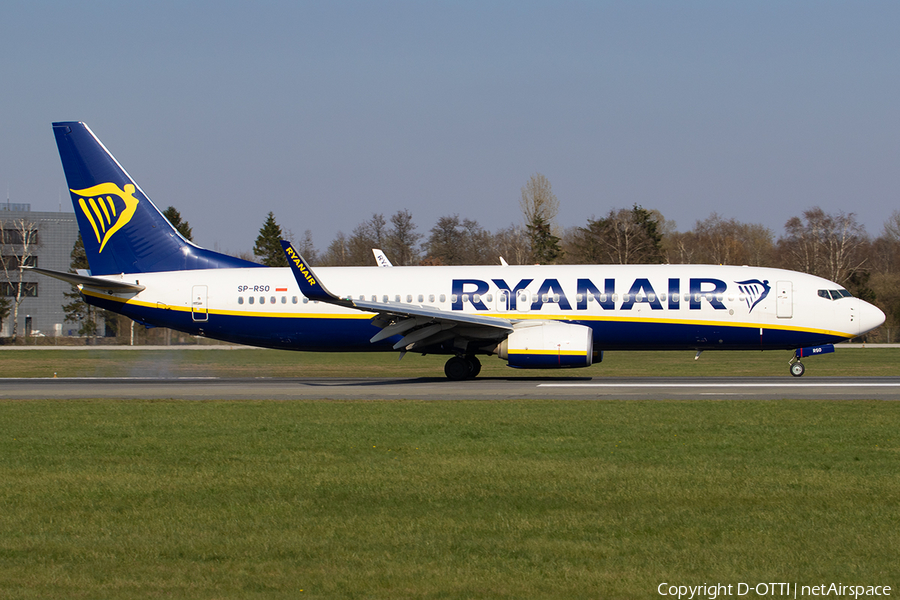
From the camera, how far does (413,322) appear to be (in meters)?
26.2

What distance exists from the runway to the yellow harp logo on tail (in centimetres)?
530

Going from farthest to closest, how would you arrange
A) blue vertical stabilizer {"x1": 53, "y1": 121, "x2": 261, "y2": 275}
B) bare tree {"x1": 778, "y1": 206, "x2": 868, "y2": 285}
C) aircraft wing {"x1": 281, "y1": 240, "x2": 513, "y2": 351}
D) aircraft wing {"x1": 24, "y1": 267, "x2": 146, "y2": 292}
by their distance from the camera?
bare tree {"x1": 778, "y1": 206, "x2": 868, "y2": 285} < blue vertical stabilizer {"x1": 53, "y1": 121, "x2": 261, "y2": 275} < aircraft wing {"x1": 24, "y1": 267, "x2": 146, "y2": 292} < aircraft wing {"x1": 281, "y1": 240, "x2": 513, "y2": 351}

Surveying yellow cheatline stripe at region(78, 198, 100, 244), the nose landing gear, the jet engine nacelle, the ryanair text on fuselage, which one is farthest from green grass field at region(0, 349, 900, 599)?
yellow cheatline stripe at region(78, 198, 100, 244)

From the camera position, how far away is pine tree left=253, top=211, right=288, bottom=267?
3696 inches

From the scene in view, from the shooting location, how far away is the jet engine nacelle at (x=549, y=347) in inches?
989

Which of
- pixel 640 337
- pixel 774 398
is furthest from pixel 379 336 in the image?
pixel 774 398

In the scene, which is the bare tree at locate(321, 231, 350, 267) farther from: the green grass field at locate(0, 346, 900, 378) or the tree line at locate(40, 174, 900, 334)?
the green grass field at locate(0, 346, 900, 378)

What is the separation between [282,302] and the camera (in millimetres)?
29094

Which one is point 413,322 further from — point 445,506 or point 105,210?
point 445,506

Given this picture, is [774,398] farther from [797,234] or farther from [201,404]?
[797,234]

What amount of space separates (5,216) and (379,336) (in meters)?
97.1

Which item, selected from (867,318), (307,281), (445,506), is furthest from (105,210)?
(867,318)

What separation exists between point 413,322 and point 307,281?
3.51 metres

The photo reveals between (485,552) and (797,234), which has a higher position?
(797,234)
